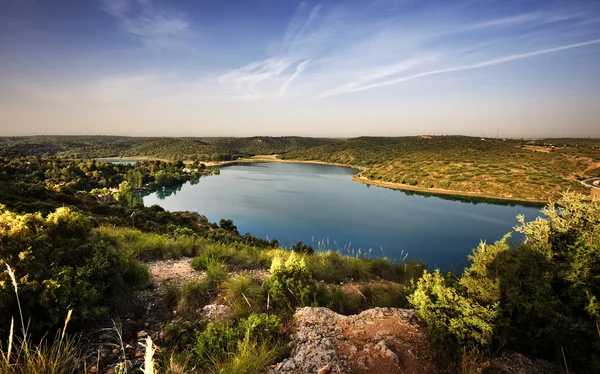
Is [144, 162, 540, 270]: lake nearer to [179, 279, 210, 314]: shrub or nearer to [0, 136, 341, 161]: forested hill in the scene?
[179, 279, 210, 314]: shrub

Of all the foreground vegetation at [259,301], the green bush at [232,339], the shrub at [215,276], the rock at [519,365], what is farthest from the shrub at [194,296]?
the rock at [519,365]

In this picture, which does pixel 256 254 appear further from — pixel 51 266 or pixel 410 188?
pixel 410 188

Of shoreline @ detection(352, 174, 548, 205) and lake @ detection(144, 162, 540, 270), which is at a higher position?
shoreline @ detection(352, 174, 548, 205)

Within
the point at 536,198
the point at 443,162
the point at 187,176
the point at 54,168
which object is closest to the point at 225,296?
the point at 536,198

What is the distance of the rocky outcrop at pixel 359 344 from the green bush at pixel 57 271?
2.56 m

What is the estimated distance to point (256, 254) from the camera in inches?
292

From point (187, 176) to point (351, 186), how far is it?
46.7 metres

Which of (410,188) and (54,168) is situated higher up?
(54,168)

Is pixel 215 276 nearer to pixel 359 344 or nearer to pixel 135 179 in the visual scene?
pixel 359 344

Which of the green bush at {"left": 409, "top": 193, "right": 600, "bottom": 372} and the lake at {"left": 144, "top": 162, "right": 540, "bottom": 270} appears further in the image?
the lake at {"left": 144, "top": 162, "right": 540, "bottom": 270}

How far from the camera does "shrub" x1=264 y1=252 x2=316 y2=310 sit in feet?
13.3

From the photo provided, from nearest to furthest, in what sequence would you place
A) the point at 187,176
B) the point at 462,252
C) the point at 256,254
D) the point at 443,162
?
the point at 256,254 → the point at 462,252 → the point at 443,162 → the point at 187,176

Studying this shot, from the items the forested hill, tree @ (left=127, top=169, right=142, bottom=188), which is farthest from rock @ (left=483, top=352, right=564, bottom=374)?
the forested hill

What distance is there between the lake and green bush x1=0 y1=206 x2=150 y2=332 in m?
14.2
